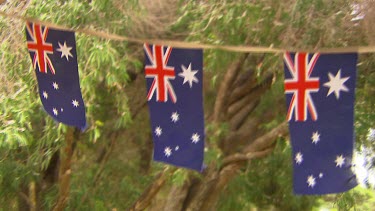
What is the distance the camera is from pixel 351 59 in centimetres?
536

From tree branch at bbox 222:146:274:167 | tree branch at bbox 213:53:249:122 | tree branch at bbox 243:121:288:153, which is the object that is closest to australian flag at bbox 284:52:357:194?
tree branch at bbox 243:121:288:153

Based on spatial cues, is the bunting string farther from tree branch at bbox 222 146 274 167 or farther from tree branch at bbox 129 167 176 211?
tree branch at bbox 129 167 176 211

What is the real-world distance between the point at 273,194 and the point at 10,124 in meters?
4.02

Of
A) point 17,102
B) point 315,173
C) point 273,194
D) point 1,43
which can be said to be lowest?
point 273,194

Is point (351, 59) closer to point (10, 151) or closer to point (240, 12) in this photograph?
point (240, 12)

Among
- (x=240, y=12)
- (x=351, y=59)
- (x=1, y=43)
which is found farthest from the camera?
(x=1, y=43)

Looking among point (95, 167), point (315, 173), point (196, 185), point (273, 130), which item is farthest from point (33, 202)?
point (315, 173)

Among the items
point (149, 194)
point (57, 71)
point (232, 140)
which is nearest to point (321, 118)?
Result: point (57, 71)

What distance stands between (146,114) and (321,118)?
4504mm

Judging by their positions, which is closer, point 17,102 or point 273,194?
point 17,102

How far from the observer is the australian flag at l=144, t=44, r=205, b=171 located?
19.6 feet

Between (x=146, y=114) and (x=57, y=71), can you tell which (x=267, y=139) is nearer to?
(x=146, y=114)

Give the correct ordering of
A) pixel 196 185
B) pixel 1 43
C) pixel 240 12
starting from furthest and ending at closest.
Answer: pixel 196 185, pixel 1 43, pixel 240 12

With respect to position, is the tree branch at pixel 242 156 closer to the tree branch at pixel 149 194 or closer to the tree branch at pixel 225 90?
the tree branch at pixel 225 90
